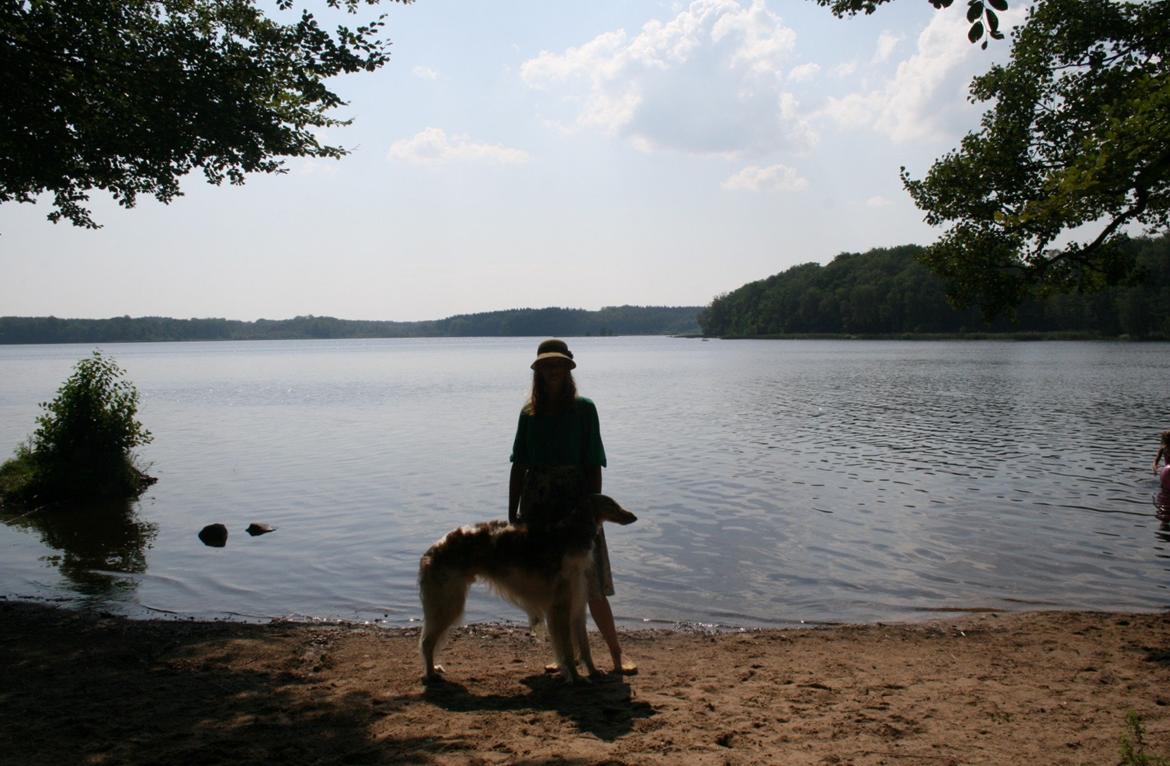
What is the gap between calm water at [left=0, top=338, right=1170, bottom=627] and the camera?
9953 mm

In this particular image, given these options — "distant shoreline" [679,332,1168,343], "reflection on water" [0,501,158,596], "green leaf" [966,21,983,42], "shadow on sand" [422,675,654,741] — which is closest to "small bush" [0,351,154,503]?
"reflection on water" [0,501,158,596]

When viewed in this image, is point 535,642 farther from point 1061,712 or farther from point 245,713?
point 1061,712

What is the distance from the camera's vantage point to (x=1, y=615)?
8484mm

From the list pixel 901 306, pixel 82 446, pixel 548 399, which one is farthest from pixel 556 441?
pixel 901 306

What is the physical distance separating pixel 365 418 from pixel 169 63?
78.8 feet

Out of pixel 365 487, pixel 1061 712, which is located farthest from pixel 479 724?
pixel 365 487

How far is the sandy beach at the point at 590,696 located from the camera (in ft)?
15.6

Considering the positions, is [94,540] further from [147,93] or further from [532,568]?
[532,568]

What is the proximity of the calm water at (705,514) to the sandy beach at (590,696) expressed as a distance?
1371 millimetres

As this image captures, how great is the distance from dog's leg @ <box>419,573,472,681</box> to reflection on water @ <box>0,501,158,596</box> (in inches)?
248

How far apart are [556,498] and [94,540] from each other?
10.9 meters

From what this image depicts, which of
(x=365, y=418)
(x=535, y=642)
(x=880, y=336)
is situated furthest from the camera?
(x=880, y=336)

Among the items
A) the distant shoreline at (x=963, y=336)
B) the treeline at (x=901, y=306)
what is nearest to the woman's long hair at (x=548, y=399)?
the treeline at (x=901, y=306)

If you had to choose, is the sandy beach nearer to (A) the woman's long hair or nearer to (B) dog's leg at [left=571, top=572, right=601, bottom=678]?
(B) dog's leg at [left=571, top=572, right=601, bottom=678]
